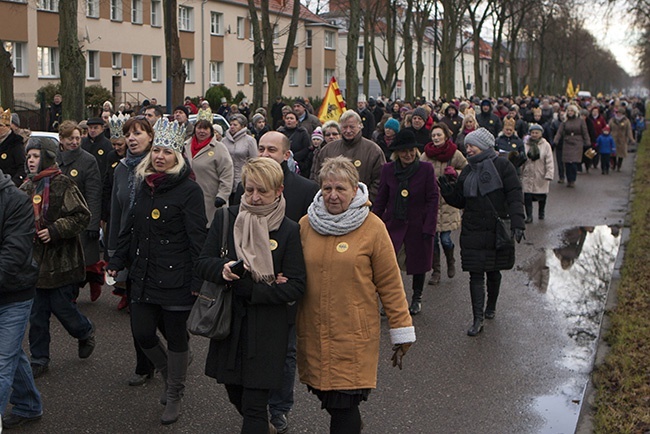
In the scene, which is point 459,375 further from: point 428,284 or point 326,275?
point 428,284

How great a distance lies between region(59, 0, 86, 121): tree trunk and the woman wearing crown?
12379 millimetres

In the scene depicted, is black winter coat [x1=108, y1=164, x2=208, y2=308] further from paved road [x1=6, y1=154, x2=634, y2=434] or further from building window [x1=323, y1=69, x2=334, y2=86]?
building window [x1=323, y1=69, x2=334, y2=86]

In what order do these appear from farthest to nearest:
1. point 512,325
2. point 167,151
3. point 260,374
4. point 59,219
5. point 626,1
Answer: point 626,1 < point 512,325 < point 59,219 < point 167,151 < point 260,374

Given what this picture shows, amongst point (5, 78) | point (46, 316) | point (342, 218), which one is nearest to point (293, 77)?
point (5, 78)

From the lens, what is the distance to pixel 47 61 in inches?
1540

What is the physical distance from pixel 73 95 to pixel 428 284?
32.4 feet

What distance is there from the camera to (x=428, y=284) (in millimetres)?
10508

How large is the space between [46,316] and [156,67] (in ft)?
135

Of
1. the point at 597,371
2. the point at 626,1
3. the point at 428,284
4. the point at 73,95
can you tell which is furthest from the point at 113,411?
the point at 626,1

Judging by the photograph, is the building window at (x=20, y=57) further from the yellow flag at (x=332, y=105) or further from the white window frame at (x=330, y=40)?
the white window frame at (x=330, y=40)

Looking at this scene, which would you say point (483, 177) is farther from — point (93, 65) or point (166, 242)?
point (93, 65)

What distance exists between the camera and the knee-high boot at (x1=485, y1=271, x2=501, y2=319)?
28.0 ft

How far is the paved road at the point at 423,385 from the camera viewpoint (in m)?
5.94

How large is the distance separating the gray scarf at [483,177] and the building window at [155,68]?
130 ft
